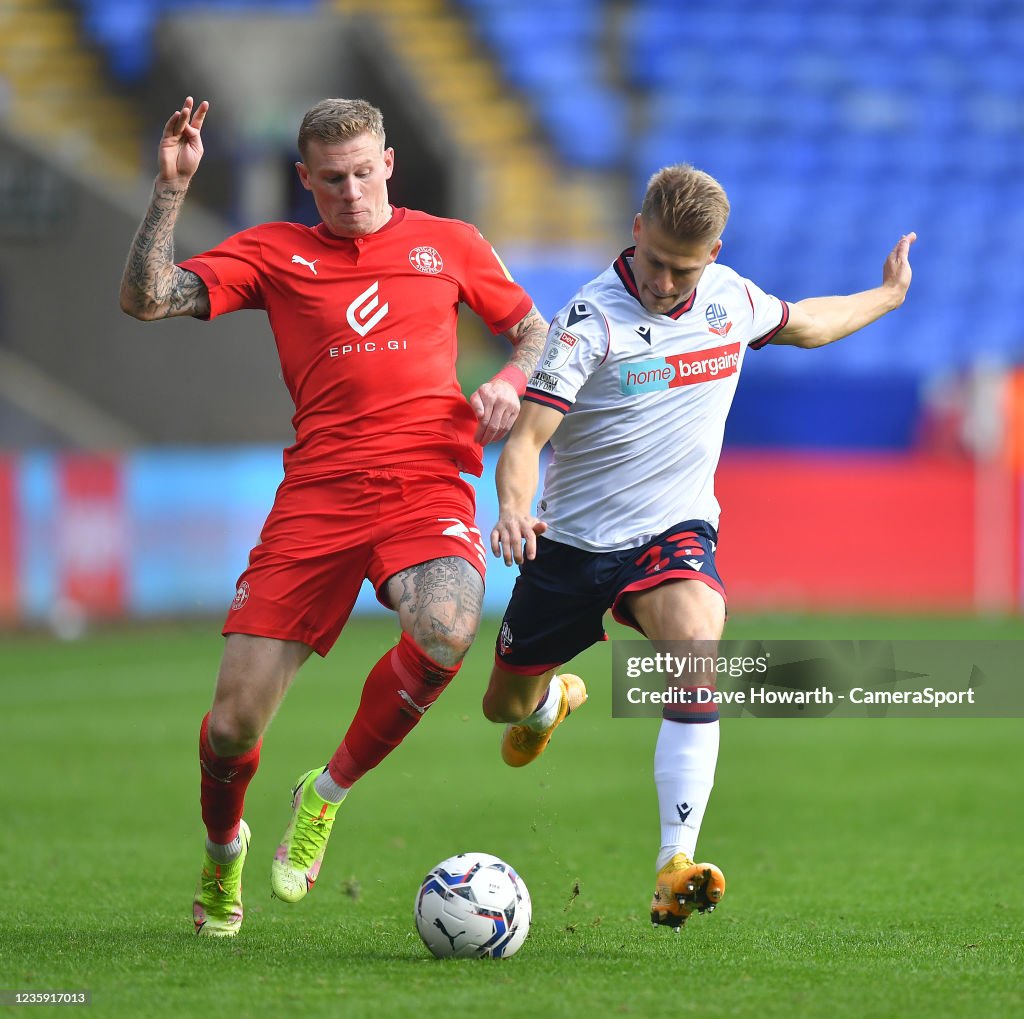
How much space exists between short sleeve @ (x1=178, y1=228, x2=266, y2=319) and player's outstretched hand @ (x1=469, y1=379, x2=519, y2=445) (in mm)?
798

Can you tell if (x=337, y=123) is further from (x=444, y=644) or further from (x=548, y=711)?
(x=548, y=711)

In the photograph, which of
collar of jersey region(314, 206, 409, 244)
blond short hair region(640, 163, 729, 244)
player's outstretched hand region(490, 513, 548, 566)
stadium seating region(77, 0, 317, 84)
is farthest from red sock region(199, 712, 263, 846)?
stadium seating region(77, 0, 317, 84)

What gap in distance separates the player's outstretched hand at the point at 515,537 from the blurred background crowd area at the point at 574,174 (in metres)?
10.8

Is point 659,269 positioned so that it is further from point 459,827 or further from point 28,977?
point 459,827

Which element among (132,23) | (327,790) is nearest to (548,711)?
(327,790)

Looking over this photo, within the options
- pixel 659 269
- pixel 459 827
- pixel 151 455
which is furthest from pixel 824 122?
pixel 659 269

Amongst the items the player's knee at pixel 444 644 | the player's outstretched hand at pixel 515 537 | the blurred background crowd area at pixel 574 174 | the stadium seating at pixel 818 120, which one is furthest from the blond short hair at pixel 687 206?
the stadium seating at pixel 818 120

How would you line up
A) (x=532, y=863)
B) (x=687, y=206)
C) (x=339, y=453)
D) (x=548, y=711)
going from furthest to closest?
(x=532, y=863)
(x=548, y=711)
(x=339, y=453)
(x=687, y=206)

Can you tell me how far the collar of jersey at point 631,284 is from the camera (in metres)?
5.52

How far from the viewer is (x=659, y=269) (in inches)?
207

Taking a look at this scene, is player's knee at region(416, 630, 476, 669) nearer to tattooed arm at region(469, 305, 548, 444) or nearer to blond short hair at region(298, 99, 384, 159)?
tattooed arm at region(469, 305, 548, 444)

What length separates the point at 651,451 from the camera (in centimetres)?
557

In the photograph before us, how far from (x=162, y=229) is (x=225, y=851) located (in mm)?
1903

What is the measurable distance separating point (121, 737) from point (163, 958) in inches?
233
